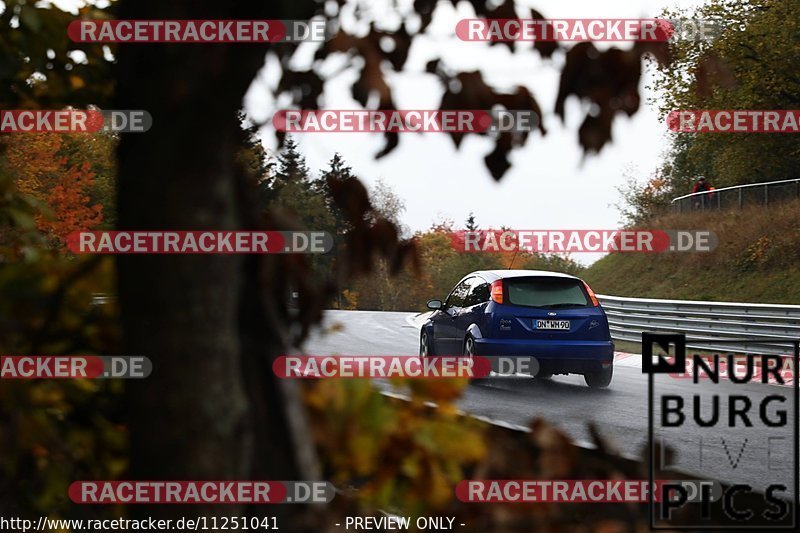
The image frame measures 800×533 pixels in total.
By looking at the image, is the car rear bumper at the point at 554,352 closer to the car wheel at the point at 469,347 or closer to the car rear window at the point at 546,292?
the car wheel at the point at 469,347

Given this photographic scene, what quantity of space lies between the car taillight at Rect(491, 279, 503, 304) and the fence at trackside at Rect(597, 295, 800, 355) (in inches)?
265

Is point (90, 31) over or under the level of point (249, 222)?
over

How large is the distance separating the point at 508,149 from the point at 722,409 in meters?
11.1

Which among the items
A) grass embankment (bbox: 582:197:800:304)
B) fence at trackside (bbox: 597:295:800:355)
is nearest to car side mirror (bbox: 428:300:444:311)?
fence at trackside (bbox: 597:295:800:355)

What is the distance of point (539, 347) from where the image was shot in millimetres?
13500

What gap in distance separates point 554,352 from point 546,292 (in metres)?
0.86

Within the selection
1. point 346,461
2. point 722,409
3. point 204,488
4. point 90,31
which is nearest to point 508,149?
point 346,461

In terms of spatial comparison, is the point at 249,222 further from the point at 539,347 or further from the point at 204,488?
the point at 539,347

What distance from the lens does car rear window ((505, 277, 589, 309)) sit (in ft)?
44.7

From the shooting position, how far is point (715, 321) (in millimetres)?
22547

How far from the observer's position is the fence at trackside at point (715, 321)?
20.9 metres

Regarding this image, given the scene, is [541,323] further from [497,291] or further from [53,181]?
[53,181]

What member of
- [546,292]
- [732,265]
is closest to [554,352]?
[546,292]

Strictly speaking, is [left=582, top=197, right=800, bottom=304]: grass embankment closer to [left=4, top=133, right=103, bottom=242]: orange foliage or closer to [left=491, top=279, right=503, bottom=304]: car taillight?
[left=491, top=279, right=503, bottom=304]: car taillight
